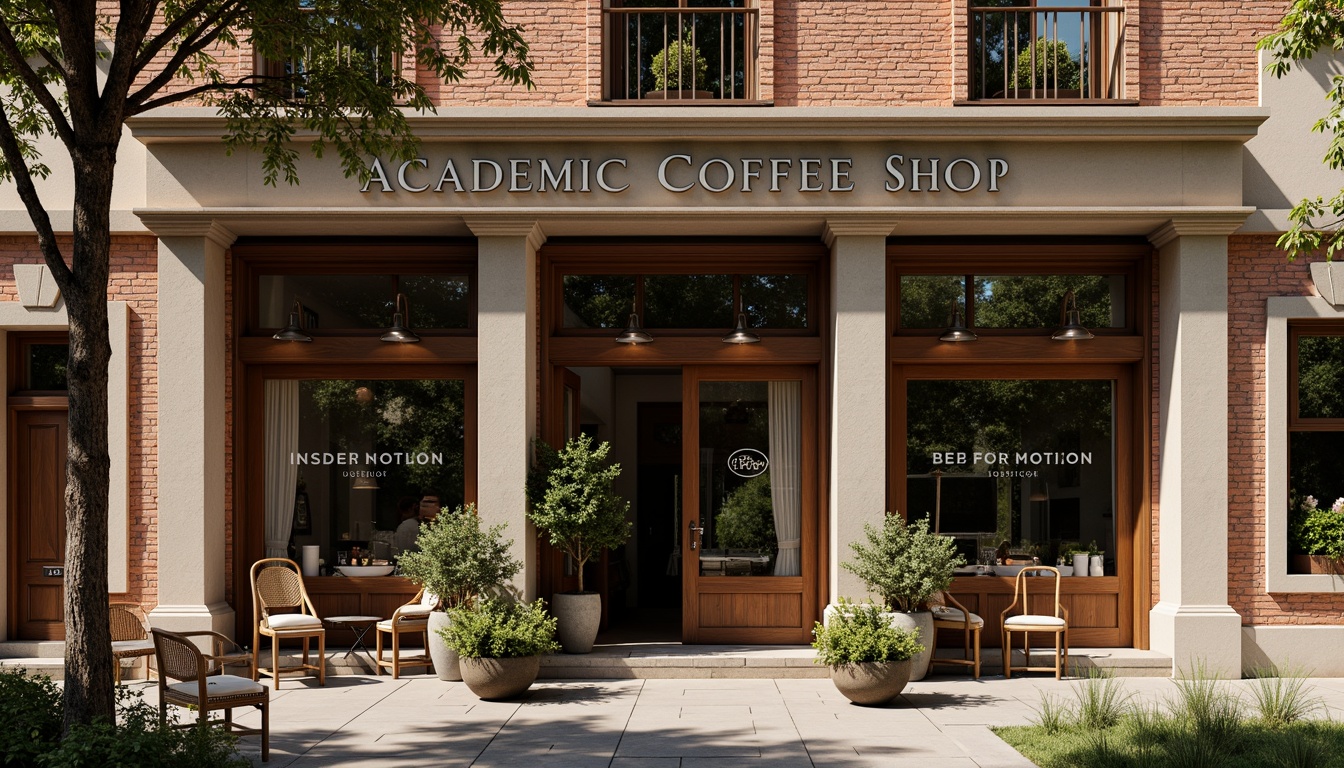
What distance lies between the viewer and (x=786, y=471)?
1188 centimetres

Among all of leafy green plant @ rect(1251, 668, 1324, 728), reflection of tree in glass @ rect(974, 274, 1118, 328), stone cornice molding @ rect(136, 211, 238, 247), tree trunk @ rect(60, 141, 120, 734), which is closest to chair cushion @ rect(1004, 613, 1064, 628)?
leafy green plant @ rect(1251, 668, 1324, 728)

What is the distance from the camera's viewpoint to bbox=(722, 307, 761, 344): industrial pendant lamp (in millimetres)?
11523

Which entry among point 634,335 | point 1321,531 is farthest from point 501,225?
point 1321,531

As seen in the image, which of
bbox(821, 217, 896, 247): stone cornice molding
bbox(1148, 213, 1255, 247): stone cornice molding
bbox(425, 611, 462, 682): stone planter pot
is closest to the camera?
bbox(425, 611, 462, 682): stone planter pot

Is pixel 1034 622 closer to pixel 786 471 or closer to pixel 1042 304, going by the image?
pixel 786 471

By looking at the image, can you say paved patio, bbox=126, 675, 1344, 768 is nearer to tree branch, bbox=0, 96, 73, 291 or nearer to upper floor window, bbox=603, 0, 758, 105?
tree branch, bbox=0, 96, 73, 291

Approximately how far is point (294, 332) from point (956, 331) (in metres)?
6.58

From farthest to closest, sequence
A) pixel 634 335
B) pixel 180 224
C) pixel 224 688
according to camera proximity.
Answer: pixel 634 335 < pixel 180 224 < pixel 224 688

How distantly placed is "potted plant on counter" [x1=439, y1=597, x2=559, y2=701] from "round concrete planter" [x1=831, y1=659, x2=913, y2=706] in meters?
2.53

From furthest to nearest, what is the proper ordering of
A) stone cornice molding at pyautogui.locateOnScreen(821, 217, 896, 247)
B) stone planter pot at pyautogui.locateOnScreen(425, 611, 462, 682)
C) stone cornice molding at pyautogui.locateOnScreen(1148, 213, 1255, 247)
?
stone cornice molding at pyautogui.locateOnScreen(821, 217, 896, 247) → stone cornice molding at pyautogui.locateOnScreen(1148, 213, 1255, 247) → stone planter pot at pyautogui.locateOnScreen(425, 611, 462, 682)

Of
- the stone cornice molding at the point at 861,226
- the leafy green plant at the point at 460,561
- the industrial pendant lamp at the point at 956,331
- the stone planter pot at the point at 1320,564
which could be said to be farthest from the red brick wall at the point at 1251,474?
the leafy green plant at the point at 460,561

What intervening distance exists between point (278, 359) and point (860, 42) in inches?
260

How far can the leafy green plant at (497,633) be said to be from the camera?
9594mm

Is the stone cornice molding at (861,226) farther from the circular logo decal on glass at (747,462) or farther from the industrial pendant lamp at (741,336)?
the circular logo decal on glass at (747,462)
